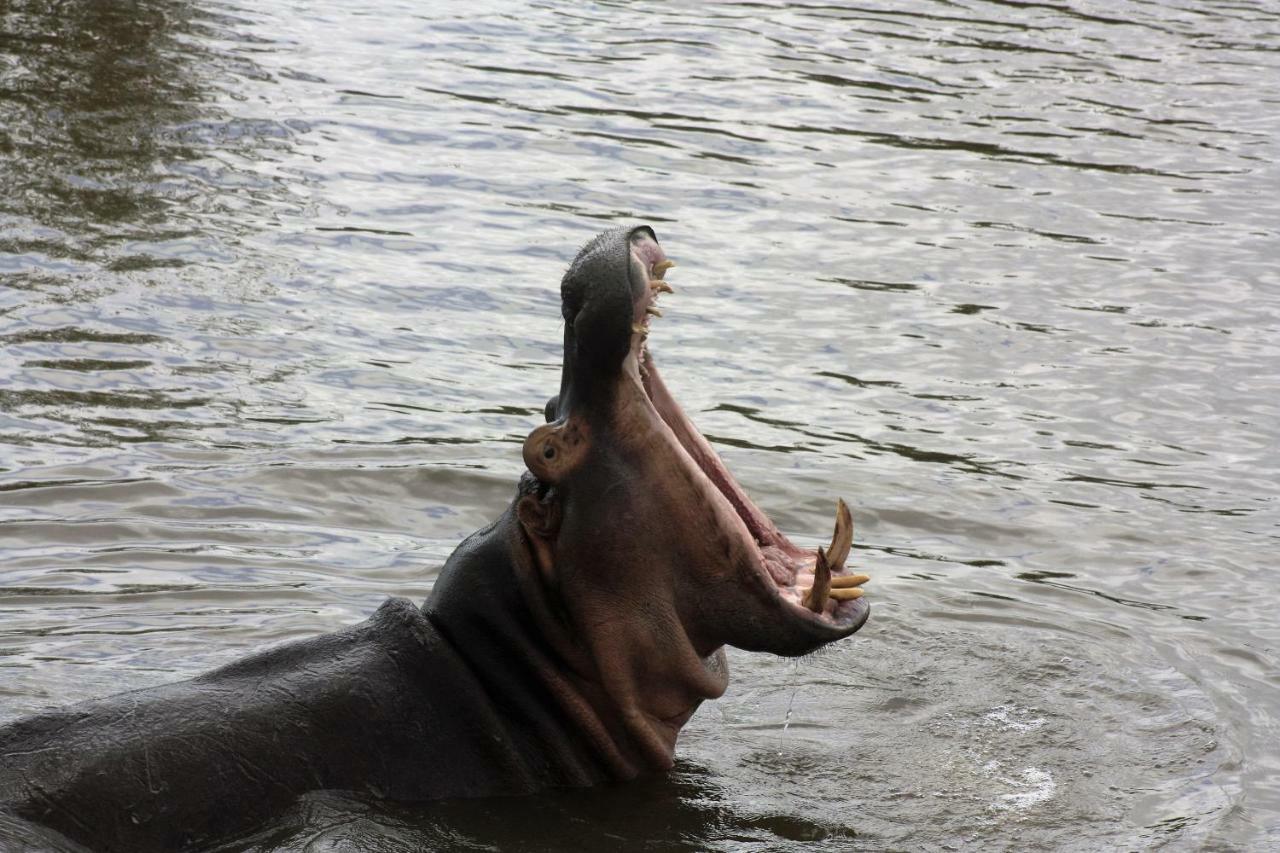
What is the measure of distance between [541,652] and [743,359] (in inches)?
184

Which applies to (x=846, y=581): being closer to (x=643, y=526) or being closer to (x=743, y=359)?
(x=643, y=526)

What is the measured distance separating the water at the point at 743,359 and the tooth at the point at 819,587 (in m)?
0.68

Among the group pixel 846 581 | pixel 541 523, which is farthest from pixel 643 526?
pixel 846 581

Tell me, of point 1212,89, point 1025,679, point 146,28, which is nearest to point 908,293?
point 1025,679

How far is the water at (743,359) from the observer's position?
526 cm

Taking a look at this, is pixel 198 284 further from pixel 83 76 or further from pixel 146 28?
pixel 146 28

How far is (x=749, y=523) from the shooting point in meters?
4.64

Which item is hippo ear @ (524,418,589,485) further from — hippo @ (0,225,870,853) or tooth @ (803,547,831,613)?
tooth @ (803,547,831,613)

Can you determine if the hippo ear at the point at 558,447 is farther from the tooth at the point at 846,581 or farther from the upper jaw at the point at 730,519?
the tooth at the point at 846,581

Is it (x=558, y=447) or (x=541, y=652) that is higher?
(x=558, y=447)

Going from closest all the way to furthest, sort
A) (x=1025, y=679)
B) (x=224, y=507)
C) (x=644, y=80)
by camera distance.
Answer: (x=1025, y=679) < (x=224, y=507) < (x=644, y=80)

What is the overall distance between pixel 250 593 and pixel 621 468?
7.88 ft

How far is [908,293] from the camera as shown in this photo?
9.92 meters

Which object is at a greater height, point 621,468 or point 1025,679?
point 621,468
